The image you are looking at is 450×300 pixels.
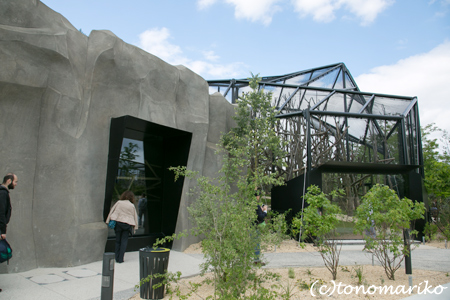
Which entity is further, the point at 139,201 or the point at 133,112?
the point at 139,201

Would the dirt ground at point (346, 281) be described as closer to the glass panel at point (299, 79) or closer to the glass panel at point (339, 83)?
the glass panel at point (339, 83)

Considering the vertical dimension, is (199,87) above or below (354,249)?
above

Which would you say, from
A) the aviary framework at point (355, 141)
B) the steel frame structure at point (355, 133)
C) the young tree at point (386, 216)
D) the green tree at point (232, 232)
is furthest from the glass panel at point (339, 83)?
the green tree at point (232, 232)

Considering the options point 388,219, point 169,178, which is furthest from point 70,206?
point 388,219

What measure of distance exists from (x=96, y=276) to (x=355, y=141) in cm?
1196

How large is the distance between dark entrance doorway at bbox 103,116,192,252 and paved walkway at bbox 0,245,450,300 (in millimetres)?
1064

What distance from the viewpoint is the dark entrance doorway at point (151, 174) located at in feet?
32.1

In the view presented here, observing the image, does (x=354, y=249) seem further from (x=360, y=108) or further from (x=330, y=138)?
(x=360, y=108)

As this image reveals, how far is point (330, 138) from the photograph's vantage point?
15.1 metres

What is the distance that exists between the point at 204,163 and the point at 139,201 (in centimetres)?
267

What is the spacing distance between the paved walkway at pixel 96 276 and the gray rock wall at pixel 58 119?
0.55 meters

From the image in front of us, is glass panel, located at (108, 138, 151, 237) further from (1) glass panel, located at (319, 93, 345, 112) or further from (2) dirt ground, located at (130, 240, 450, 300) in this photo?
(1) glass panel, located at (319, 93, 345, 112)

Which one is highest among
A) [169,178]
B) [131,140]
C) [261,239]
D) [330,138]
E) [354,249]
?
[330,138]

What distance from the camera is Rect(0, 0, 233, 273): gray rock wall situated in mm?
6809
